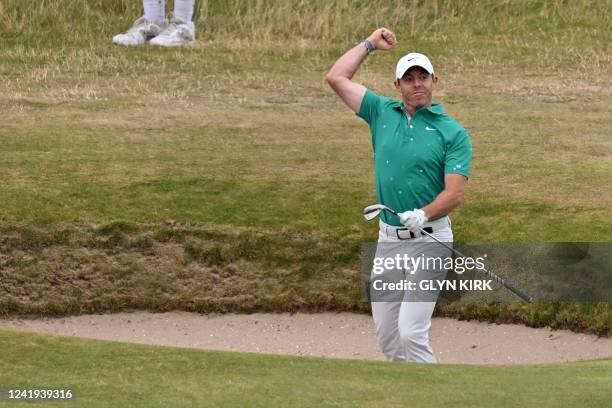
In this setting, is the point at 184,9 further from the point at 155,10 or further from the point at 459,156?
the point at 459,156

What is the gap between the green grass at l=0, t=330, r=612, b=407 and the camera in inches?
308

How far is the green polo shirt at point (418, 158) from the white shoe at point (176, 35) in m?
14.5

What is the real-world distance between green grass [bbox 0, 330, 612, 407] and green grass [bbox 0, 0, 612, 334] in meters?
3.34

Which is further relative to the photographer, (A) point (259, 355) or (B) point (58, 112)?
(B) point (58, 112)

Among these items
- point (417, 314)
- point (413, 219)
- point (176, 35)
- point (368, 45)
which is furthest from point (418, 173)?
point (176, 35)

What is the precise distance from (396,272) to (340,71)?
4.87 feet

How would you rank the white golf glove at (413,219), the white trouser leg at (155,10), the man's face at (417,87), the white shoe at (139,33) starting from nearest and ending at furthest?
the white golf glove at (413,219) → the man's face at (417,87) → the white shoe at (139,33) → the white trouser leg at (155,10)

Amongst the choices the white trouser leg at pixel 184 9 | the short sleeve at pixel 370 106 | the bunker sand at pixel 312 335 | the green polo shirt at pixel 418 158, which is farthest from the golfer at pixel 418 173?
the white trouser leg at pixel 184 9

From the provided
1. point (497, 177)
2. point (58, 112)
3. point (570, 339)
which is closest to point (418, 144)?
point (570, 339)

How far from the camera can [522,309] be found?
12.1m

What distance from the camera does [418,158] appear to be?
9.18 metres

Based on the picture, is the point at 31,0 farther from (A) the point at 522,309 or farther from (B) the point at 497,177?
(A) the point at 522,309

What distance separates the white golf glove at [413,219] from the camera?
8938 mm

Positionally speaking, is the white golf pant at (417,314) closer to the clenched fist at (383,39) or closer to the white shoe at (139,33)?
the clenched fist at (383,39)
